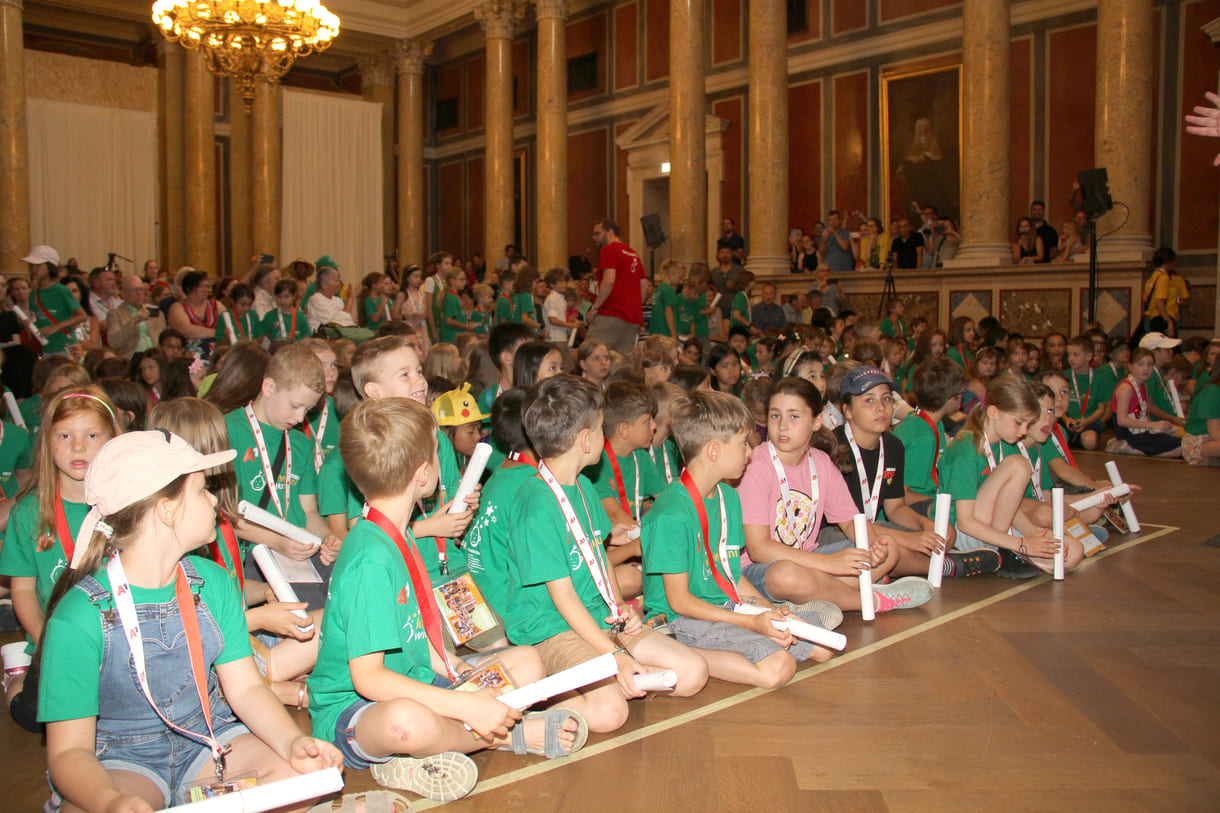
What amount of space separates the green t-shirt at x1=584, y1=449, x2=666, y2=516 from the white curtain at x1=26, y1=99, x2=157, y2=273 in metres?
19.3

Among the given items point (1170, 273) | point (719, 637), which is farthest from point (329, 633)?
point (1170, 273)

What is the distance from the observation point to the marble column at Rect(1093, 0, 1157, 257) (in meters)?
11.5

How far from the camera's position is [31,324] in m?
9.55

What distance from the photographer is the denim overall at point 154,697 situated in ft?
7.48

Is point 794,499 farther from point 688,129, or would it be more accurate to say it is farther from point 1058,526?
point 688,129

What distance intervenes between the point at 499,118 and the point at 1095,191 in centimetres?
1213

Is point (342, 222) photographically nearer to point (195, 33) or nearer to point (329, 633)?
point (195, 33)

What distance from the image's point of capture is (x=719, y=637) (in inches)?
143

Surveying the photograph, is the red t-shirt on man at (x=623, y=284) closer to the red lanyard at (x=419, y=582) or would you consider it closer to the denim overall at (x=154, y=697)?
the red lanyard at (x=419, y=582)

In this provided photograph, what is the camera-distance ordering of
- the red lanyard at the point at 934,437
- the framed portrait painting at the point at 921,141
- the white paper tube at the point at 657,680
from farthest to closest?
1. the framed portrait painting at the point at 921,141
2. the red lanyard at the point at 934,437
3. the white paper tube at the point at 657,680

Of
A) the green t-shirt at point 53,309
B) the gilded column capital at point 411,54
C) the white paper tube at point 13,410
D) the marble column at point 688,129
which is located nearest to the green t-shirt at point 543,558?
the white paper tube at point 13,410

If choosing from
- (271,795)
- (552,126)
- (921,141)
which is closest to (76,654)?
(271,795)

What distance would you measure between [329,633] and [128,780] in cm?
58

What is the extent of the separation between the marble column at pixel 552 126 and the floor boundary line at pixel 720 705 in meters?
14.5
